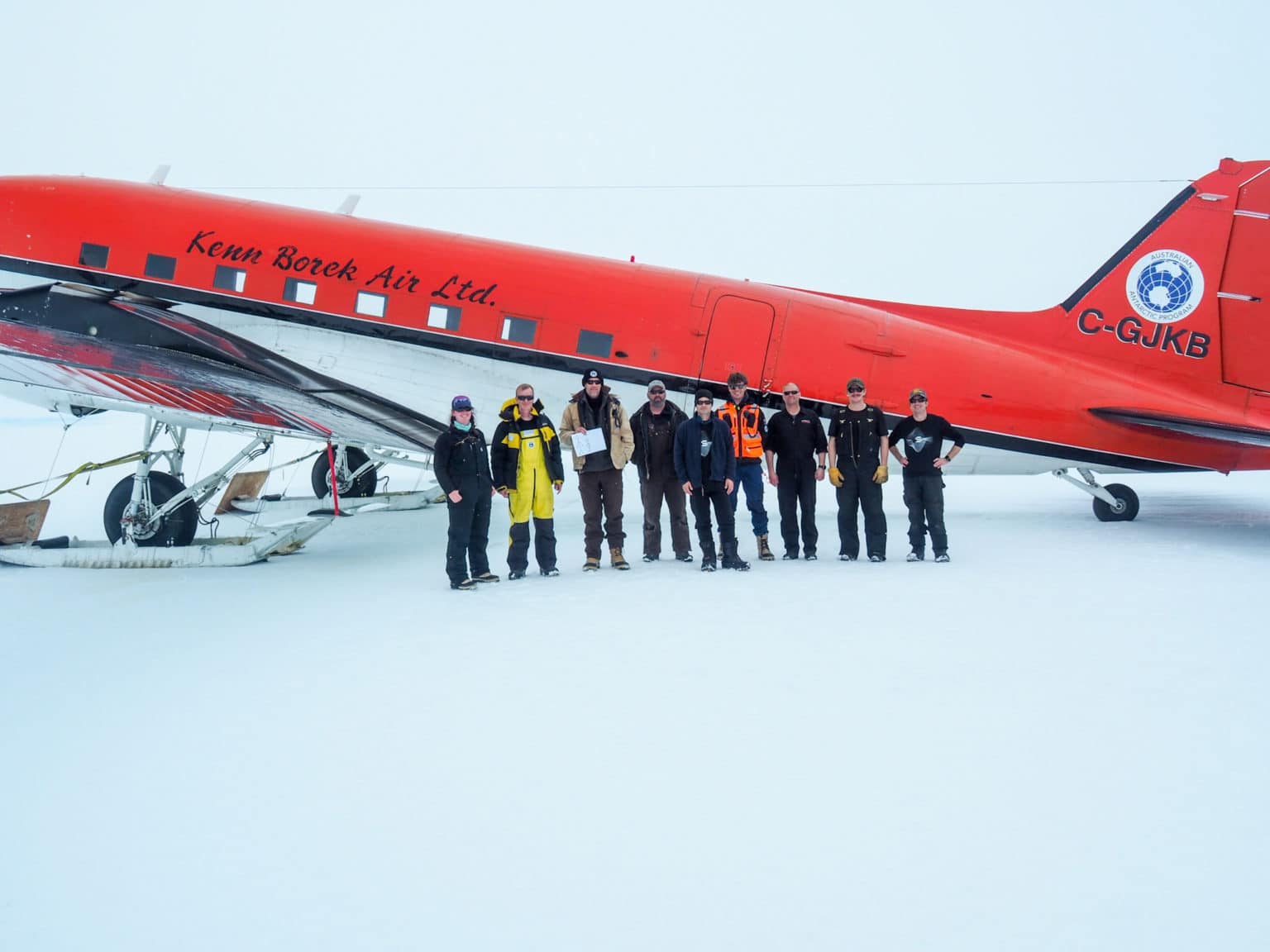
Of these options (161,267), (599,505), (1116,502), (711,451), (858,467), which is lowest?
(599,505)

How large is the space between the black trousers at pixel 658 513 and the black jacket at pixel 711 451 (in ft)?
1.18

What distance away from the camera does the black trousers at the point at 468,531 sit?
7762 mm

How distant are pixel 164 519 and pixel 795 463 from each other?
602 centimetres

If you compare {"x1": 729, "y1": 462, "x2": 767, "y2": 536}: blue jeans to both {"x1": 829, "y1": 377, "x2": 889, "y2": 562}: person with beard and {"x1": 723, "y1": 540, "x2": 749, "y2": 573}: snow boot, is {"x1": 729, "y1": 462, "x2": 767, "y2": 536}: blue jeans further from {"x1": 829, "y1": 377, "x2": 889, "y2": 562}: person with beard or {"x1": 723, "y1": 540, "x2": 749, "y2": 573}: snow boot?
{"x1": 829, "y1": 377, "x2": 889, "y2": 562}: person with beard

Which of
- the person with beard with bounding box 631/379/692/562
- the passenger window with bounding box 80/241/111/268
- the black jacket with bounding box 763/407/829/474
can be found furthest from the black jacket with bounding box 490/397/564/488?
Result: the passenger window with bounding box 80/241/111/268

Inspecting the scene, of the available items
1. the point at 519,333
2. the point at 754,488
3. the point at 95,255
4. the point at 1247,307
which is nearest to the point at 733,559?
the point at 754,488

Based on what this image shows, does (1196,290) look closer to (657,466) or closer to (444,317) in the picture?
(657,466)

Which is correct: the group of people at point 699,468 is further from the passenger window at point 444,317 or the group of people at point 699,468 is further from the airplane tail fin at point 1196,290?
the airplane tail fin at point 1196,290

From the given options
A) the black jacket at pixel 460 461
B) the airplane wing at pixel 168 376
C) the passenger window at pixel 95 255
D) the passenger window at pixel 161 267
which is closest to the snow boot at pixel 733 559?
the black jacket at pixel 460 461

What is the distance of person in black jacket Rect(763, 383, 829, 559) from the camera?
352 inches

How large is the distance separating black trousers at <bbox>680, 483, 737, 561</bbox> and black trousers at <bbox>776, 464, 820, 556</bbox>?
0.71m

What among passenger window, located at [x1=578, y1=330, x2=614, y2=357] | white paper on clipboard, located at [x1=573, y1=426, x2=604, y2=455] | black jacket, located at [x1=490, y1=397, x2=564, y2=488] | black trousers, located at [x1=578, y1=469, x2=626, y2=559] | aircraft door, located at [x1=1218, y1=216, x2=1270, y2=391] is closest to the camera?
black jacket, located at [x1=490, y1=397, x2=564, y2=488]

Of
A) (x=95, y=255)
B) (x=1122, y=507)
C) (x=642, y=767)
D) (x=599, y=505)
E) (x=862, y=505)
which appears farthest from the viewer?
(x=95, y=255)

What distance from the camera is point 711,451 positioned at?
858cm
